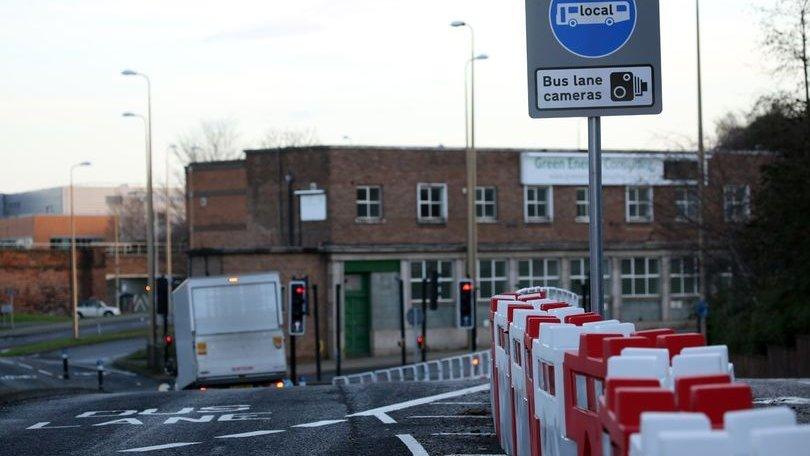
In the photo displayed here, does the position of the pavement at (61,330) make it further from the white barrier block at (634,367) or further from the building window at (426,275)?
the white barrier block at (634,367)

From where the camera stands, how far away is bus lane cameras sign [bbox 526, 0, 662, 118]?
414 inches

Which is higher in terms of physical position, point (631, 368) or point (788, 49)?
point (788, 49)

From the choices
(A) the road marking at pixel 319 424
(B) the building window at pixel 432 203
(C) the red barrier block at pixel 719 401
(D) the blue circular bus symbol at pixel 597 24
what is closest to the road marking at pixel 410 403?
(A) the road marking at pixel 319 424

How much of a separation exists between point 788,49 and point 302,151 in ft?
95.5

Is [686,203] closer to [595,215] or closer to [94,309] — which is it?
[595,215]

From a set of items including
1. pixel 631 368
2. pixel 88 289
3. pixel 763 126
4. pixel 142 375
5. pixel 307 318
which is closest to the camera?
pixel 631 368

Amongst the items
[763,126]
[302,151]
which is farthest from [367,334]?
[763,126]

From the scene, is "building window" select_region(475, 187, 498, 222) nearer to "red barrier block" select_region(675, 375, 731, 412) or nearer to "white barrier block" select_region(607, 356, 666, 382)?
"white barrier block" select_region(607, 356, 666, 382)

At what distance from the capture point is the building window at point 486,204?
59062 millimetres

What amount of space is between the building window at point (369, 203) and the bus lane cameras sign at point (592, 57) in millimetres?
46579

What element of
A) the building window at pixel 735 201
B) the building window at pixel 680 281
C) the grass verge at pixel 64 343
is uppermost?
the building window at pixel 735 201

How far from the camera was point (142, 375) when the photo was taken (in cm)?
5091

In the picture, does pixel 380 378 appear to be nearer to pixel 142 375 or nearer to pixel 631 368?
pixel 142 375

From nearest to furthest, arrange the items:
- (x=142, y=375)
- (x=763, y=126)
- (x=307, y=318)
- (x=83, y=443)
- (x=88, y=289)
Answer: (x=83, y=443), (x=763, y=126), (x=142, y=375), (x=307, y=318), (x=88, y=289)
